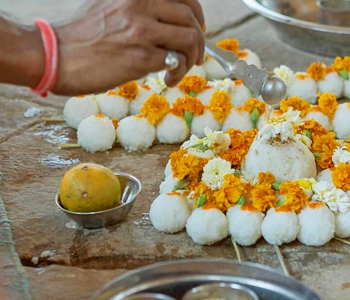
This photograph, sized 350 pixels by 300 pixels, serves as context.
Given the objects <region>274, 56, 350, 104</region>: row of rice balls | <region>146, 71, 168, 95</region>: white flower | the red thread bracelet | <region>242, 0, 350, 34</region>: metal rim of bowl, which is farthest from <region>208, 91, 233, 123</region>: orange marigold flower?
the red thread bracelet

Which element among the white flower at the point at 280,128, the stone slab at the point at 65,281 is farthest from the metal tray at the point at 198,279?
the white flower at the point at 280,128

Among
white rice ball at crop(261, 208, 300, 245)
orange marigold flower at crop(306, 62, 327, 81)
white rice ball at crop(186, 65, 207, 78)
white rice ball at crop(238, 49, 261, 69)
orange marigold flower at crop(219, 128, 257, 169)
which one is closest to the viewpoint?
white rice ball at crop(261, 208, 300, 245)

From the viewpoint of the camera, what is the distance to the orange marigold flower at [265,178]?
2234 mm

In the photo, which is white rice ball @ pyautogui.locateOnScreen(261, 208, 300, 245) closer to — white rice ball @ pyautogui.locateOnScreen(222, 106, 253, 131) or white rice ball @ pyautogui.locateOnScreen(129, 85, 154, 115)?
white rice ball @ pyautogui.locateOnScreen(222, 106, 253, 131)

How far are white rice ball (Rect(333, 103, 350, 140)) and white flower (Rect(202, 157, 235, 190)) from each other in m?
0.68

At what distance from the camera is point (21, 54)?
1.81 meters

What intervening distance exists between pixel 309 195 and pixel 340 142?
1.07 feet

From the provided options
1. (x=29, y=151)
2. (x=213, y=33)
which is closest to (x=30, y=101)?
(x=29, y=151)

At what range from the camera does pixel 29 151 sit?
2785 mm

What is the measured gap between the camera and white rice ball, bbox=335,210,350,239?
2186mm

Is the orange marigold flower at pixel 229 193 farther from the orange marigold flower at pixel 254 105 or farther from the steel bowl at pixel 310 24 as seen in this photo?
the steel bowl at pixel 310 24

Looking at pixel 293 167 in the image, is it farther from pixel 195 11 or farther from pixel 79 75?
pixel 79 75

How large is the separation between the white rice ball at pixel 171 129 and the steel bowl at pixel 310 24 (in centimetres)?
78

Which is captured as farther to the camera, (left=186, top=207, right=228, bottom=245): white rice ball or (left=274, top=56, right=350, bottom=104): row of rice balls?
(left=274, top=56, right=350, bottom=104): row of rice balls
